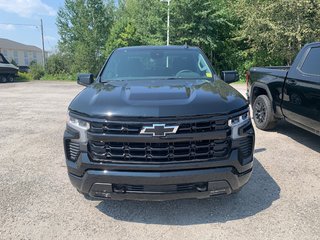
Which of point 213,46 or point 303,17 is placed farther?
point 213,46

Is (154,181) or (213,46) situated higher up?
(213,46)

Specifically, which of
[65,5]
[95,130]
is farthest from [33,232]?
[65,5]

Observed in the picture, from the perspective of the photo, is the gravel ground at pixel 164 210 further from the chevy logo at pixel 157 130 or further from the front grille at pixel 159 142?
the chevy logo at pixel 157 130

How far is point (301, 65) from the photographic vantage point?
5.71m

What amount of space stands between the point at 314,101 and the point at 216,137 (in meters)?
2.81

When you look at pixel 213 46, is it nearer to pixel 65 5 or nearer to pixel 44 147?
pixel 44 147

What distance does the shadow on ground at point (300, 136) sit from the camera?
240 inches

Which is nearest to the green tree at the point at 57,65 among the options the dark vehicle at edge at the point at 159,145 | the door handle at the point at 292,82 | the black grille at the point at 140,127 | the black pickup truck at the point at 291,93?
the black pickup truck at the point at 291,93

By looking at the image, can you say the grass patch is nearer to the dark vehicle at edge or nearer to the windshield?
the windshield

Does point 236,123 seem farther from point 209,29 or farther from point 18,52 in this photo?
point 18,52

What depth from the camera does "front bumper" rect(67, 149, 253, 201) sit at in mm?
2969

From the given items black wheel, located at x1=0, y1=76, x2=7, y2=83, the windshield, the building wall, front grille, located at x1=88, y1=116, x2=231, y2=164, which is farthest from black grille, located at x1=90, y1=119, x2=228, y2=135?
the building wall

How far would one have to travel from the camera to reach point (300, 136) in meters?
6.75

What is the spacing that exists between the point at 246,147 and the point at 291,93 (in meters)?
3.01
